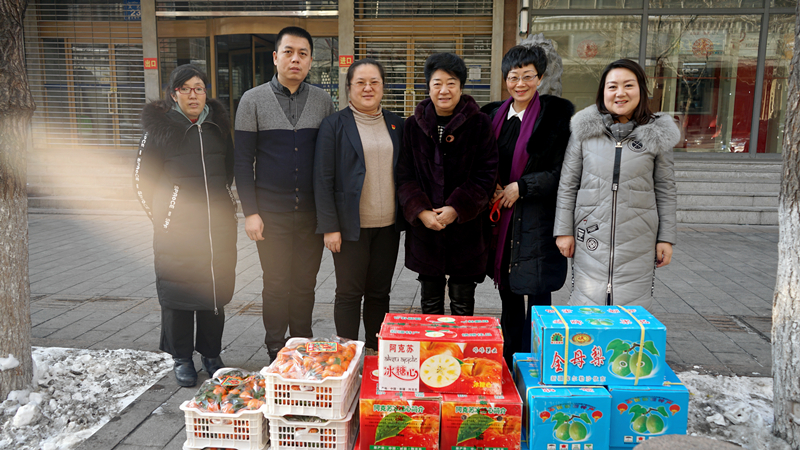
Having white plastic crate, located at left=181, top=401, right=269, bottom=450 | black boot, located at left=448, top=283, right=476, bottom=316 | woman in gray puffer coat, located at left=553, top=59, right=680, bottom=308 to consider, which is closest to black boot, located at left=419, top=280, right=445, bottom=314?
black boot, located at left=448, top=283, right=476, bottom=316

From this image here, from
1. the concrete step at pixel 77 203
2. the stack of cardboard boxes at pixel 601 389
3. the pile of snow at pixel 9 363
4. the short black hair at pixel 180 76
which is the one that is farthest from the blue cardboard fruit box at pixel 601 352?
the concrete step at pixel 77 203

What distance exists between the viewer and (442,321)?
2906 mm

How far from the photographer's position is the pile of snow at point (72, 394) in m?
2.98

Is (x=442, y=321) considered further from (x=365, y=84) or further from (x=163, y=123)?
(x=163, y=123)

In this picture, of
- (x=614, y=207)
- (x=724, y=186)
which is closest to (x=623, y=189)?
(x=614, y=207)

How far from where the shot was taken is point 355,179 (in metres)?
A: 3.55

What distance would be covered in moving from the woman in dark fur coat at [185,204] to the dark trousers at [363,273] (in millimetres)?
773

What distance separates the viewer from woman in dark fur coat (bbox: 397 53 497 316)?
11.1 feet

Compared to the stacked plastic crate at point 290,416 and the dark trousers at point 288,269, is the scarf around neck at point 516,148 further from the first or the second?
the stacked plastic crate at point 290,416

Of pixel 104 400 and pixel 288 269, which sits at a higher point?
pixel 288 269

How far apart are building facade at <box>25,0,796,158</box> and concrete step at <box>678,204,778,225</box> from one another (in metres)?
2.76

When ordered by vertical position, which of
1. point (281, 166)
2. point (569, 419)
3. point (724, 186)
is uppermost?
point (281, 166)

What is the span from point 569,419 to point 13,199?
3240mm

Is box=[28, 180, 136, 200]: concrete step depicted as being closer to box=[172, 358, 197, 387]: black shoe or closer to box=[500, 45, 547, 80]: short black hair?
box=[172, 358, 197, 387]: black shoe
